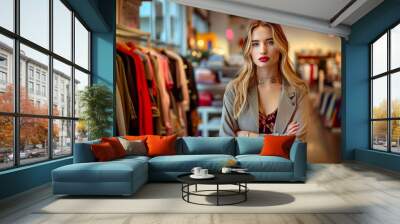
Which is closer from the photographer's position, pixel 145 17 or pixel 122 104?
pixel 122 104

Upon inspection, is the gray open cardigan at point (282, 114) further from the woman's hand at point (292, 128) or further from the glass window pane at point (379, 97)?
the glass window pane at point (379, 97)

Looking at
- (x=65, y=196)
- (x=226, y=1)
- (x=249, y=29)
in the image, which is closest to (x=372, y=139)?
(x=249, y=29)


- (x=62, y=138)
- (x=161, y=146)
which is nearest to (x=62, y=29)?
(x=62, y=138)

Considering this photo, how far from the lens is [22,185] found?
4.45 metres

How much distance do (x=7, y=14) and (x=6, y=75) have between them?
592 millimetres

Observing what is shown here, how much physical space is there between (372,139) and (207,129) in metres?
3.88

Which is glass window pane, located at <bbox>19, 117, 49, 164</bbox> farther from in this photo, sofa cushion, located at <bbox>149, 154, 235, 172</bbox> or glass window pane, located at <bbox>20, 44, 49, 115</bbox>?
sofa cushion, located at <bbox>149, 154, 235, 172</bbox>

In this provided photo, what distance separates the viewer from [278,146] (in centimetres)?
544

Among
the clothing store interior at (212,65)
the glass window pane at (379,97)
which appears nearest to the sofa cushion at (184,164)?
the clothing store interior at (212,65)

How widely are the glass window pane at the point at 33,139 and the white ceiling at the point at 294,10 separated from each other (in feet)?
10.2

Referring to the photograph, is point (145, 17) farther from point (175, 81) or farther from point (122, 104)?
point (122, 104)

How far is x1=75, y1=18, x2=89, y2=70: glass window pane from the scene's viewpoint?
6.41m

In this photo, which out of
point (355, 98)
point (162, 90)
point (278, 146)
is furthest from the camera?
point (355, 98)

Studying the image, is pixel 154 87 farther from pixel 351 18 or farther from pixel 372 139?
pixel 372 139
